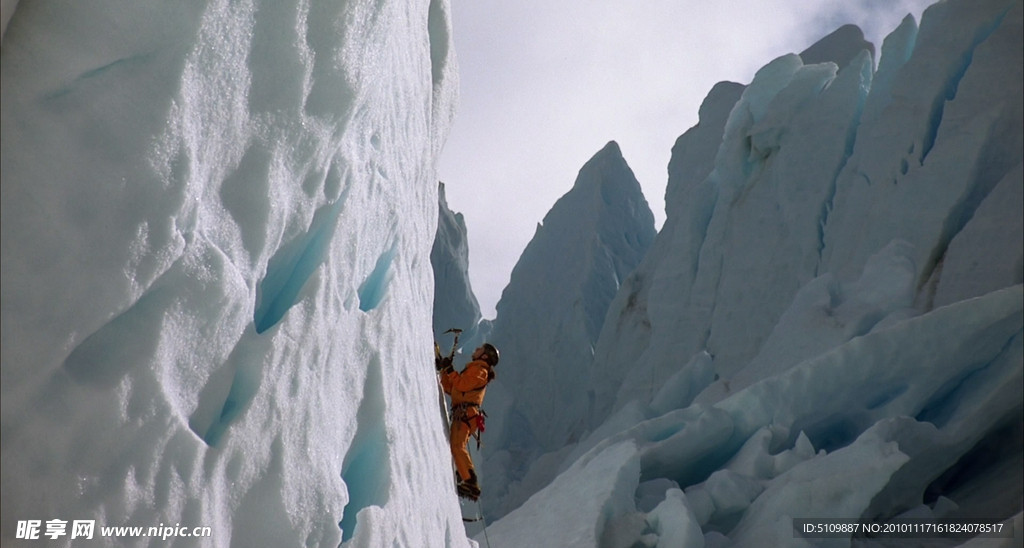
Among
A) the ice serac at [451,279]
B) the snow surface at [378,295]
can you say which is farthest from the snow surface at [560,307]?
the snow surface at [378,295]

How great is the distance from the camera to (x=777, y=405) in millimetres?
7883

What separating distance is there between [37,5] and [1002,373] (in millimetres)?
8006

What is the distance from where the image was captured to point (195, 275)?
1827mm

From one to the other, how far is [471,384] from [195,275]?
2.63m

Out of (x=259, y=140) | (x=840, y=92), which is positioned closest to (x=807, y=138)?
(x=840, y=92)

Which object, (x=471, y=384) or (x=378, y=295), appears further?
(x=471, y=384)

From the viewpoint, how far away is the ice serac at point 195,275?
1.56 metres

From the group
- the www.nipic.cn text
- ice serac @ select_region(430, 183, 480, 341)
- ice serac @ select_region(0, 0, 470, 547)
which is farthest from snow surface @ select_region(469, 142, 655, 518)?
the www.nipic.cn text

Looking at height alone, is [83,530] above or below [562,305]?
below

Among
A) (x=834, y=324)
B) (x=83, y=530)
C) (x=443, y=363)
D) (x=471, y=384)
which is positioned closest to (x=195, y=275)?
(x=83, y=530)

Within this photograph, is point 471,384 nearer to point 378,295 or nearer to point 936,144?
point 378,295

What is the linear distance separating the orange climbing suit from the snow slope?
2240 millimetres

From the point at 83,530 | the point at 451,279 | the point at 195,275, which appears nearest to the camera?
the point at 83,530

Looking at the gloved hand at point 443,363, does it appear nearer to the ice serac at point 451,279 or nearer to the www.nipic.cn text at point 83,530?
the www.nipic.cn text at point 83,530
